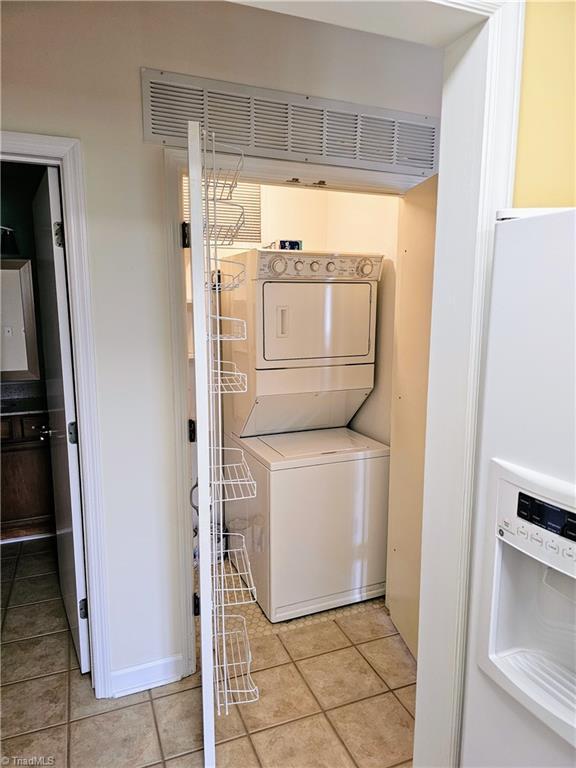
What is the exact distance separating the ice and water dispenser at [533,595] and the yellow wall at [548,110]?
0.56m

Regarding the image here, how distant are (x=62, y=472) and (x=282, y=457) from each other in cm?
99

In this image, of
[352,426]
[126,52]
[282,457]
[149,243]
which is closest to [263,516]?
[282,457]

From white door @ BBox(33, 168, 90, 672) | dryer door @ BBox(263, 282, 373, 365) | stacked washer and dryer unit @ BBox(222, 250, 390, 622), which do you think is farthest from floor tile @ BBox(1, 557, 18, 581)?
dryer door @ BBox(263, 282, 373, 365)

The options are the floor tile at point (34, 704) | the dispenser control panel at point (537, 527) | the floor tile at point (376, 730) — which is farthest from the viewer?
the floor tile at point (34, 704)

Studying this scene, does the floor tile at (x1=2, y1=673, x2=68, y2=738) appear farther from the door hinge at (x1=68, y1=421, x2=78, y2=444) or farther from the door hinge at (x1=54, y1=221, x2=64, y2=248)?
the door hinge at (x1=54, y1=221, x2=64, y2=248)

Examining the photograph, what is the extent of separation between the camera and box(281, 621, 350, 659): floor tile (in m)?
2.25

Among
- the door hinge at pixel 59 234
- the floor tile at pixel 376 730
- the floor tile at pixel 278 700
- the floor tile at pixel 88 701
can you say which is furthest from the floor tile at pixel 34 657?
the door hinge at pixel 59 234

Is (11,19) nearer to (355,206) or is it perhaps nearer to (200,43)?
(200,43)

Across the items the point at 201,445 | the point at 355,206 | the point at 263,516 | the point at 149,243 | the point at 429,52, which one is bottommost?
the point at 263,516

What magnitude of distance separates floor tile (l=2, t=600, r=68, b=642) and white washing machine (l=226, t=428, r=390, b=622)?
3.29 feet

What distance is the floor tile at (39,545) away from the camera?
3.18 meters

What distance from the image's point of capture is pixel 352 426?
296cm

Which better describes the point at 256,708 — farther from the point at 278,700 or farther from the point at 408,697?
the point at 408,697

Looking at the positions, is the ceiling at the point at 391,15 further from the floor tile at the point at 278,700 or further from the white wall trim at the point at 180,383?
the floor tile at the point at 278,700
